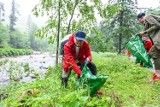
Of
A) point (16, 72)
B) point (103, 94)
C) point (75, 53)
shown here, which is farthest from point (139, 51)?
point (16, 72)

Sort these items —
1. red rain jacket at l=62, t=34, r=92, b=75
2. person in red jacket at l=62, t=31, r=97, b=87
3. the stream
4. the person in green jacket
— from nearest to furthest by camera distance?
person in red jacket at l=62, t=31, r=97, b=87
red rain jacket at l=62, t=34, r=92, b=75
the person in green jacket
the stream

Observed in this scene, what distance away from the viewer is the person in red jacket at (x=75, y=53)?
553 cm

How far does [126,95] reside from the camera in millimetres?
5602

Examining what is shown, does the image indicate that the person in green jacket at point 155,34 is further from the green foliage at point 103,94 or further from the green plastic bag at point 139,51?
the green plastic bag at point 139,51

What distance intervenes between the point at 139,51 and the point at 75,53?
7.46 ft

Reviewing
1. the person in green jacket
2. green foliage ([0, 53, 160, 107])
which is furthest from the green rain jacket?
green foliage ([0, 53, 160, 107])

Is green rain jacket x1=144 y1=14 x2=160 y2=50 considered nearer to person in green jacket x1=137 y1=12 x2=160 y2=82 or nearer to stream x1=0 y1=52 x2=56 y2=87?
person in green jacket x1=137 y1=12 x2=160 y2=82

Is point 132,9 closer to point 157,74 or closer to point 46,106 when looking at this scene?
point 157,74

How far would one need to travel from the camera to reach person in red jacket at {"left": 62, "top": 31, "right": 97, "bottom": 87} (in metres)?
5.53

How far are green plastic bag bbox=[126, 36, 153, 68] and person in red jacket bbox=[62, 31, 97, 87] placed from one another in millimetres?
1808

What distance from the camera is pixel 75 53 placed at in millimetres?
6027

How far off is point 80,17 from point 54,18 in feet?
3.99

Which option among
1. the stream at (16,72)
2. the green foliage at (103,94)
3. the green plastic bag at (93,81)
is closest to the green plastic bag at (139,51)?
the green foliage at (103,94)

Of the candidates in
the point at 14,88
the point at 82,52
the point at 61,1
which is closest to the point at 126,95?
the point at 82,52
